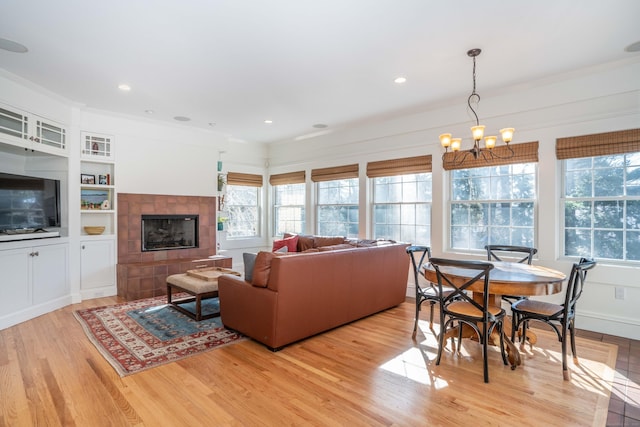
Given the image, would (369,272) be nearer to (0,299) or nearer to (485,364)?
(485,364)

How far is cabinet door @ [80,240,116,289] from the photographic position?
4936 millimetres

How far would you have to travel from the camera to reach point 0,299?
367cm

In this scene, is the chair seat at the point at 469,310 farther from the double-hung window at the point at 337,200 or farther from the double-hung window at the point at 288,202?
the double-hung window at the point at 288,202

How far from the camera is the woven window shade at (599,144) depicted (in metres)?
3.51

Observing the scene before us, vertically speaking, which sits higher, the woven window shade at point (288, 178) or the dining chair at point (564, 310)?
the woven window shade at point (288, 178)

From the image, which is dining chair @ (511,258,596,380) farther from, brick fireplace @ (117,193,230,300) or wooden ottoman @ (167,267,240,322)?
brick fireplace @ (117,193,230,300)

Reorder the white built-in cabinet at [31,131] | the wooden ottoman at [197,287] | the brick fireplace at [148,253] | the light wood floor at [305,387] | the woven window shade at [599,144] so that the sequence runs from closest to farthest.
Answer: the light wood floor at [305,387]
the woven window shade at [599,144]
the white built-in cabinet at [31,131]
the wooden ottoman at [197,287]
the brick fireplace at [148,253]

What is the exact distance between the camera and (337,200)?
655cm

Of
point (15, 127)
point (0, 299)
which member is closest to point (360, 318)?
point (0, 299)

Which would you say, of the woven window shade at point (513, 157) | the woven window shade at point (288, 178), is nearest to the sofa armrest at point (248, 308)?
the woven window shade at point (513, 157)

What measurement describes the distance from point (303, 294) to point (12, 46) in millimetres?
3522

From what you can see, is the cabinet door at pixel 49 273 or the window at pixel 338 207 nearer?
the cabinet door at pixel 49 273

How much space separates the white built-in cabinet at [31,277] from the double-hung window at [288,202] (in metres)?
3.98

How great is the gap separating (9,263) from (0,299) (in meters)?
0.39
